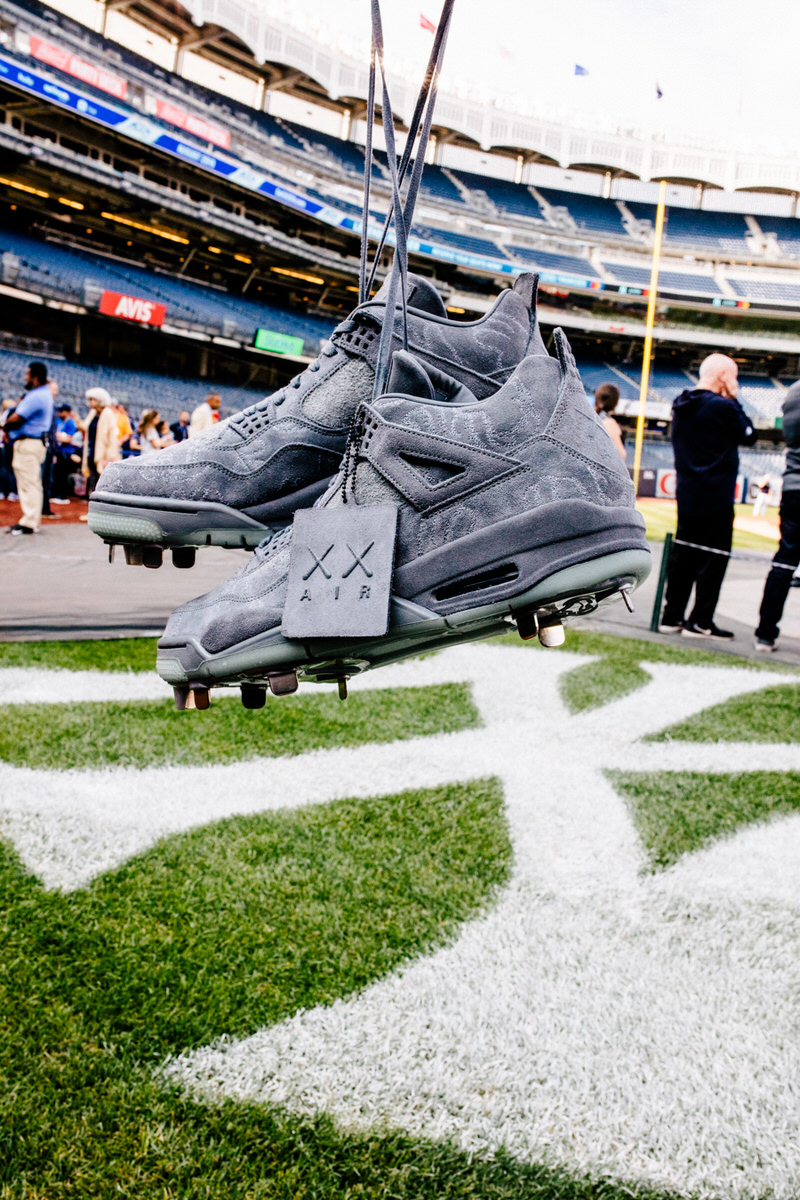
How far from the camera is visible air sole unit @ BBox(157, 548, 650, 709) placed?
1.88 feet

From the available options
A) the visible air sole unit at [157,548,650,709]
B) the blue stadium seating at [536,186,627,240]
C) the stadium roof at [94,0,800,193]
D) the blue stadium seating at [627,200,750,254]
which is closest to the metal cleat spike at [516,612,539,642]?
the visible air sole unit at [157,548,650,709]

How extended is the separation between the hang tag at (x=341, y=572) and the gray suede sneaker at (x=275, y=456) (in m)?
0.17


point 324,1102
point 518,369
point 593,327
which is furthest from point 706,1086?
point 593,327

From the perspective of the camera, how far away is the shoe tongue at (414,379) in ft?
2.06

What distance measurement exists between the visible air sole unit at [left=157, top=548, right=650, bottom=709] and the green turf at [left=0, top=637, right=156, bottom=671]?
3152mm

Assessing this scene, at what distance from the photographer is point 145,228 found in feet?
68.1

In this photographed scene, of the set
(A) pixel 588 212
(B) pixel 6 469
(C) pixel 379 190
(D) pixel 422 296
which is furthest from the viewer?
(A) pixel 588 212

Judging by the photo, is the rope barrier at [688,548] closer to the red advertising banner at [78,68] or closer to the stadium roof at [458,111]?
the red advertising banner at [78,68]

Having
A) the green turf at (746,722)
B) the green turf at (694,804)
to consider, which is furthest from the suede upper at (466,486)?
the green turf at (746,722)

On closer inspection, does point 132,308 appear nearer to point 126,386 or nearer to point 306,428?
point 126,386

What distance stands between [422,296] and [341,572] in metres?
0.33

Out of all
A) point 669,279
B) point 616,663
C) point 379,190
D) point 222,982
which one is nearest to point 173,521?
point 222,982

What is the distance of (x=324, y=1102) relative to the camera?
1.37m

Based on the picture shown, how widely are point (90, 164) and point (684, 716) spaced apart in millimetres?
19501
